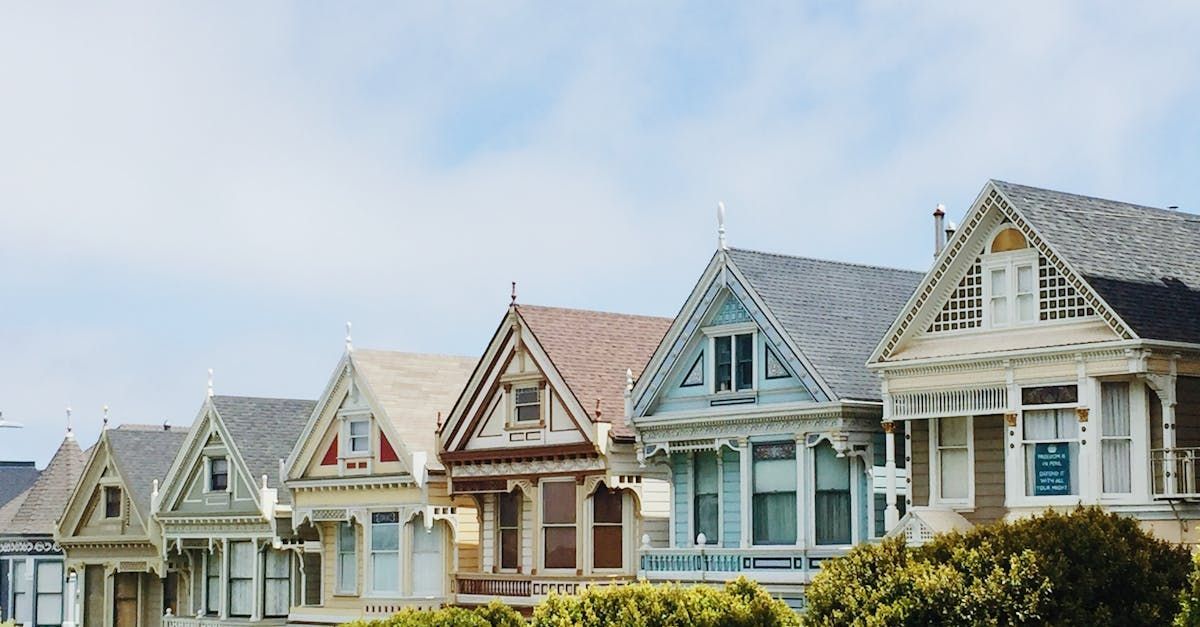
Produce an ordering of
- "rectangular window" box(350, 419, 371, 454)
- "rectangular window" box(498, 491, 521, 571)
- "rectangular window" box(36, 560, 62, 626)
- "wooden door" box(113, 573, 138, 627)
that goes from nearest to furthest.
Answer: "rectangular window" box(498, 491, 521, 571) < "rectangular window" box(350, 419, 371, 454) < "wooden door" box(113, 573, 138, 627) < "rectangular window" box(36, 560, 62, 626)

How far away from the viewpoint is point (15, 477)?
79250 mm

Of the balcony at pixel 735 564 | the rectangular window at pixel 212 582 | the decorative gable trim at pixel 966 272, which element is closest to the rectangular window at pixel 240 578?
the rectangular window at pixel 212 582

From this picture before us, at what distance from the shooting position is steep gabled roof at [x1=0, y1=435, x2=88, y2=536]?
70.5 metres

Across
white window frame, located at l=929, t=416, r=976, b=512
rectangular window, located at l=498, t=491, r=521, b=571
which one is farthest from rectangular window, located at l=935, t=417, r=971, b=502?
rectangular window, located at l=498, t=491, r=521, b=571

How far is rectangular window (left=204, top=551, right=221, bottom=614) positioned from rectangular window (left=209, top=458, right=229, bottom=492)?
2.38 metres

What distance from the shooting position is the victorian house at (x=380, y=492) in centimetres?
5188

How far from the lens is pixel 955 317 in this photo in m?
38.3

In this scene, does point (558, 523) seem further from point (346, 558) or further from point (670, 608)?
point (670, 608)

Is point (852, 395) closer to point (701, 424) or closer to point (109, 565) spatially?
point (701, 424)

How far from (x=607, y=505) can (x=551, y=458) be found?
1.73 metres

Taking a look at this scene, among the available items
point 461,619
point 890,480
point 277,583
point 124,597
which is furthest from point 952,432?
point 124,597

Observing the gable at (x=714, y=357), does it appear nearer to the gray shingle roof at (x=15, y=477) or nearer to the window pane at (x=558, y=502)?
the window pane at (x=558, y=502)

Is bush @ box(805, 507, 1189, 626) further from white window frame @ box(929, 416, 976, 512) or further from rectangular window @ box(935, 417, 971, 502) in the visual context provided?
rectangular window @ box(935, 417, 971, 502)

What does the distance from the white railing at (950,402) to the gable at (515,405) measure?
948 centimetres
